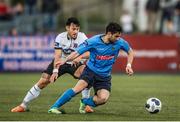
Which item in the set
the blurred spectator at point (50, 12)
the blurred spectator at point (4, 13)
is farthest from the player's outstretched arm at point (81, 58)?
the blurred spectator at point (4, 13)

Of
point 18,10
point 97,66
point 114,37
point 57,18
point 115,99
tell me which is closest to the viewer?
point 114,37

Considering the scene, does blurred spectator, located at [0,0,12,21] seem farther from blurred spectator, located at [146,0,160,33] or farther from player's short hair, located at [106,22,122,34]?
player's short hair, located at [106,22,122,34]

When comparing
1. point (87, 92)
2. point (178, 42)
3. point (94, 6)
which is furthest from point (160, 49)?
point (87, 92)

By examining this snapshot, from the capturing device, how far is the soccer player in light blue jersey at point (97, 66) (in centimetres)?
1442

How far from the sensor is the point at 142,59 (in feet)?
102

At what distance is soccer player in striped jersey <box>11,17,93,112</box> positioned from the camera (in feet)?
49.6

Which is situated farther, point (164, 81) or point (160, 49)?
point (160, 49)

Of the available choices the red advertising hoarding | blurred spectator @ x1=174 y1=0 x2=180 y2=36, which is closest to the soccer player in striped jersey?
the red advertising hoarding

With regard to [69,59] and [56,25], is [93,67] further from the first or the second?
[56,25]

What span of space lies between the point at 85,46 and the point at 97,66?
0.52m

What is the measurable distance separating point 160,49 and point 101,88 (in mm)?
17052

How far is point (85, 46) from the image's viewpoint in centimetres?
1447

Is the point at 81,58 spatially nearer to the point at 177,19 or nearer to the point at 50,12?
the point at 50,12

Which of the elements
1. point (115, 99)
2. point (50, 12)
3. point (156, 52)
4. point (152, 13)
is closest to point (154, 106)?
point (115, 99)
